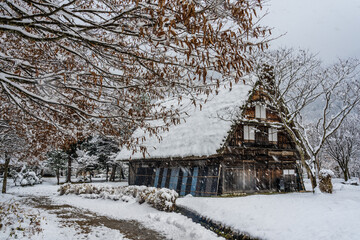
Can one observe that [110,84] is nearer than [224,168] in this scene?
Yes

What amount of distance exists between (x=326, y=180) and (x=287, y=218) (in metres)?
6.05

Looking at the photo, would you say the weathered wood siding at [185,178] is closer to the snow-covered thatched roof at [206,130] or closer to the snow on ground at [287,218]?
the snow-covered thatched roof at [206,130]

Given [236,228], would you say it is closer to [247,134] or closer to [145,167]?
[247,134]

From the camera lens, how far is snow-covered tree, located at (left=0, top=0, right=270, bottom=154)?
9.59ft

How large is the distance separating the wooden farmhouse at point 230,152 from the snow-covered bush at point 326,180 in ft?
11.1

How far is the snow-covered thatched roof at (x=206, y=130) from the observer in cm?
1377

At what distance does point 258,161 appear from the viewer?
15.7 metres

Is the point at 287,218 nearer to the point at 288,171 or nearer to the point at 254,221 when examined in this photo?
the point at 254,221

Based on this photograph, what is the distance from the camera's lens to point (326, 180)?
1161 centimetres

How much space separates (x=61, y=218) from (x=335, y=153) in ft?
105

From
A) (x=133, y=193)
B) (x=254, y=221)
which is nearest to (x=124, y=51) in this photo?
(x=254, y=221)

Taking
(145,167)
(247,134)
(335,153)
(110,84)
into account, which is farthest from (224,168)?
(335,153)

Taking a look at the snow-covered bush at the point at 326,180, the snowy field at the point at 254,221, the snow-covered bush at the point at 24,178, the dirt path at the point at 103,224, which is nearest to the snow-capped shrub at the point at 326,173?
the snow-covered bush at the point at 326,180

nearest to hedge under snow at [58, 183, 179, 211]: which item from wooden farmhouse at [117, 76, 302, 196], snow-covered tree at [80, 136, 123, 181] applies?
wooden farmhouse at [117, 76, 302, 196]
